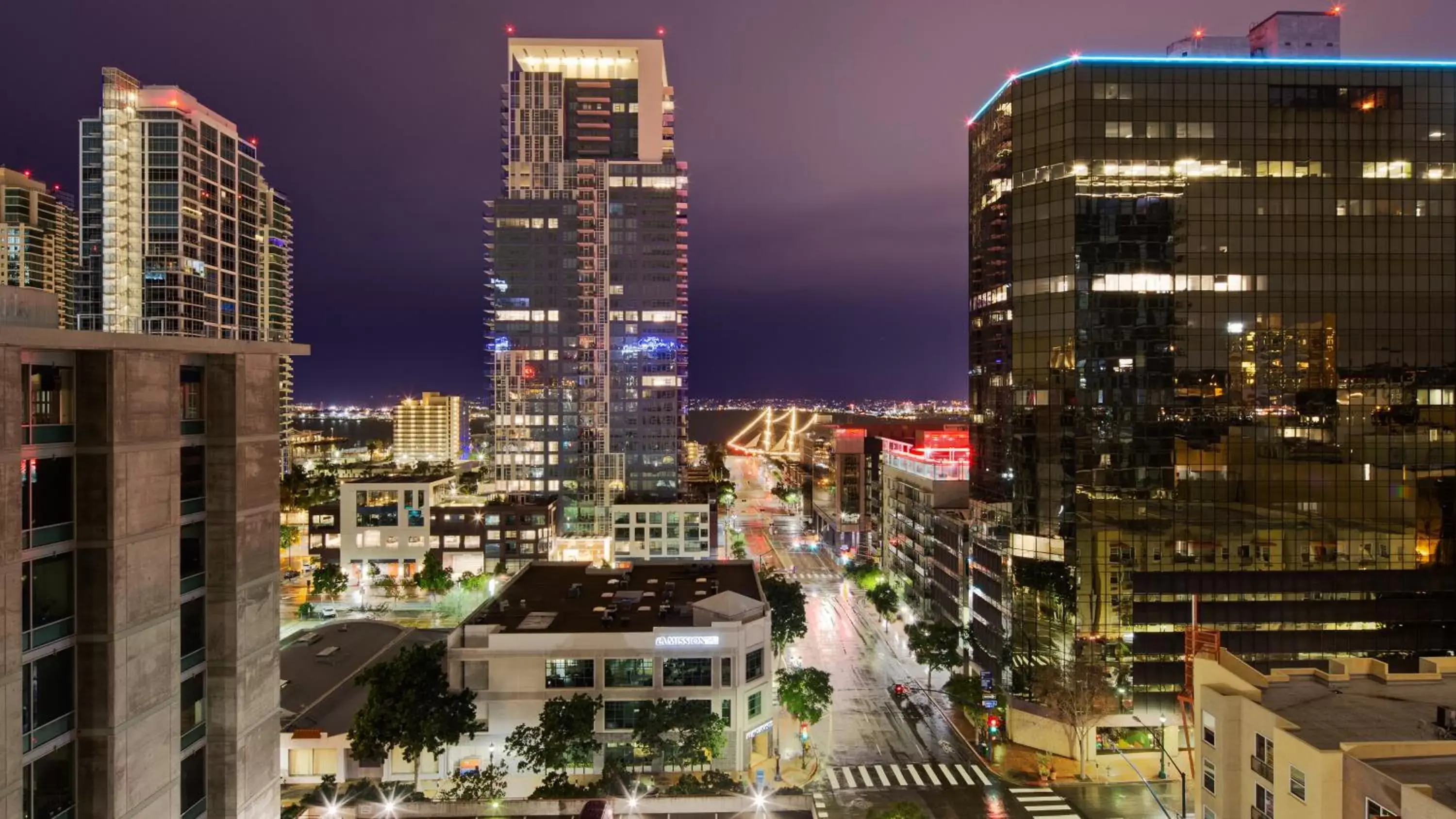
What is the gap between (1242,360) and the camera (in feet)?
202

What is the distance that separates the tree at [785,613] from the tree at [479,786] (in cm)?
2981

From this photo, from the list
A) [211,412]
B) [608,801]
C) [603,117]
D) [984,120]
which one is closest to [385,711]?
[608,801]

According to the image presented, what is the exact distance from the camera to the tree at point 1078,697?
56156 millimetres

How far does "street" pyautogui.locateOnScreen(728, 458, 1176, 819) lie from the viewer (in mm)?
50312

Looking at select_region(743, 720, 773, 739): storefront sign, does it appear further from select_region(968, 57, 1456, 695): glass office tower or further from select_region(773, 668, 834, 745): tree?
select_region(968, 57, 1456, 695): glass office tower

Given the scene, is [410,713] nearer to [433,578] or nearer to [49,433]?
[49,433]

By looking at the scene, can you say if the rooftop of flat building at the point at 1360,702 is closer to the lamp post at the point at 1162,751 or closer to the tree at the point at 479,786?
the lamp post at the point at 1162,751

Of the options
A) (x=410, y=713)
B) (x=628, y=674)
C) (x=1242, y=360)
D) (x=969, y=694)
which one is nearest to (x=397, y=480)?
(x=410, y=713)

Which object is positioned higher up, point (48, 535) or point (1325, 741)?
point (48, 535)

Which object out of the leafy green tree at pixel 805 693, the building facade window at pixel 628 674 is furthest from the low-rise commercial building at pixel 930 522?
the building facade window at pixel 628 674

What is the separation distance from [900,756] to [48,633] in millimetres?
51046

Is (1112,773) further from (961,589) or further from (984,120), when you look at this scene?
(984,120)

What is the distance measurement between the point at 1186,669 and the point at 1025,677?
13.1 metres

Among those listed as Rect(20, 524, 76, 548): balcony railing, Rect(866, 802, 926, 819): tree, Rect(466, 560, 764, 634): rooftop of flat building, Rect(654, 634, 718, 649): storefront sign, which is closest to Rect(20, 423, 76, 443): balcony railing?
Rect(20, 524, 76, 548): balcony railing
